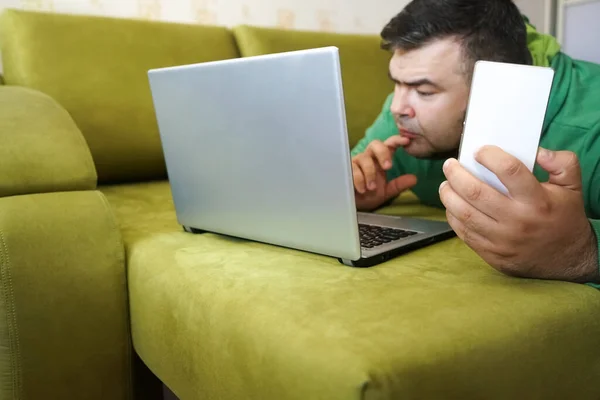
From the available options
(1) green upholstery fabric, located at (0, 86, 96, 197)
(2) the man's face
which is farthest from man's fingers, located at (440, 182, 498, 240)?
(1) green upholstery fabric, located at (0, 86, 96, 197)

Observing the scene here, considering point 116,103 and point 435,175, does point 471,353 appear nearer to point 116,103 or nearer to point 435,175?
point 435,175

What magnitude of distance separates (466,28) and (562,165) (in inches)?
17.4

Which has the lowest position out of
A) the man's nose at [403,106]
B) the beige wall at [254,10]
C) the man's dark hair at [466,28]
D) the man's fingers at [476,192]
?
the man's fingers at [476,192]

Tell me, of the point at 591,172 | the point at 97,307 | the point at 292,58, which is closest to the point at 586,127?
the point at 591,172

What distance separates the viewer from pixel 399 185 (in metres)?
1.14

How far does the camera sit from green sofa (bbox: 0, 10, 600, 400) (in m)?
0.50

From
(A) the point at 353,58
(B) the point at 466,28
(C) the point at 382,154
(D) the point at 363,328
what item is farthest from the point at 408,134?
(A) the point at 353,58

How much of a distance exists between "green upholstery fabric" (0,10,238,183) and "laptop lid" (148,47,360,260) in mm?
504

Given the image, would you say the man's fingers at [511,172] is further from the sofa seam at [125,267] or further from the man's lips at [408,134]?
the sofa seam at [125,267]

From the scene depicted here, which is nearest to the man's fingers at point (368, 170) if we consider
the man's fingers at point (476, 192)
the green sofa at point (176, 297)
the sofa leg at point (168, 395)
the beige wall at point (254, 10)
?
the green sofa at point (176, 297)

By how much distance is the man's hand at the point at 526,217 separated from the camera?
23.0 inches

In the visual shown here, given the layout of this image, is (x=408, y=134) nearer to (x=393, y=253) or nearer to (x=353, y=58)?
(x=393, y=253)

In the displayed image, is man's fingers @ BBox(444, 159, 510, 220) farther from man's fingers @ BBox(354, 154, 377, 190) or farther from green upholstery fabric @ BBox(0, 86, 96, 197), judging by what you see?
green upholstery fabric @ BBox(0, 86, 96, 197)

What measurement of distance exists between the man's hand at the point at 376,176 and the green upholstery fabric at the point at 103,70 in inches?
23.4
